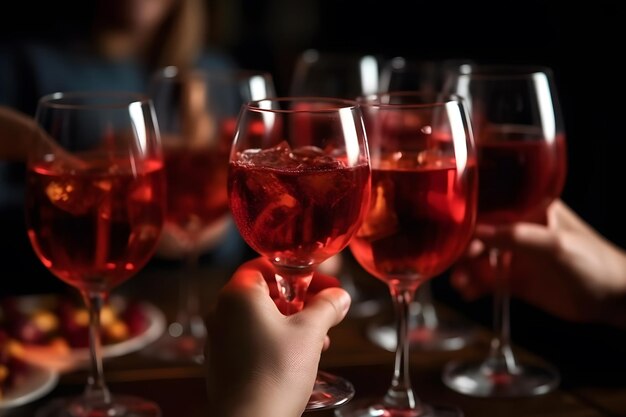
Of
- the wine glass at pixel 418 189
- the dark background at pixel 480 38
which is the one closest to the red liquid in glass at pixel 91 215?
the wine glass at pixel 418 189

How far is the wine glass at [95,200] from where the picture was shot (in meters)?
0.98

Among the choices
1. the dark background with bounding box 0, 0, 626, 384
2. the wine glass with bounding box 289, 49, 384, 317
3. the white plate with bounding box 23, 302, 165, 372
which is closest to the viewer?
the white plate with bounding box 23, 302, 165, 372

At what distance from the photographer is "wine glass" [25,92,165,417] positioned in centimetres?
98

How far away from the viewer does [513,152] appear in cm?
114

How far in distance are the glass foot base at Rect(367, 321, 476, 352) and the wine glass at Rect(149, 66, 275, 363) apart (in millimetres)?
277

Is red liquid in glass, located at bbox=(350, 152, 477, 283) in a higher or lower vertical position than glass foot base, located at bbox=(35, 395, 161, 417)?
higher

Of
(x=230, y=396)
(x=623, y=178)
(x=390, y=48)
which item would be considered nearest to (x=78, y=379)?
(x=230, y=396)

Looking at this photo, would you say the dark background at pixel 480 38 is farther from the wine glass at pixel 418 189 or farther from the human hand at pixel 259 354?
the human hand at pixel 259 354

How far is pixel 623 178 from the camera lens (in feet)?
6.64

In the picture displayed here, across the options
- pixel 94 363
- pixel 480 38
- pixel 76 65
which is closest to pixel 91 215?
pixel 94 363

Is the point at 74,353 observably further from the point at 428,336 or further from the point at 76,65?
the point at 76,65

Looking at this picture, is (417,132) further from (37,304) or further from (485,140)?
(37,304)

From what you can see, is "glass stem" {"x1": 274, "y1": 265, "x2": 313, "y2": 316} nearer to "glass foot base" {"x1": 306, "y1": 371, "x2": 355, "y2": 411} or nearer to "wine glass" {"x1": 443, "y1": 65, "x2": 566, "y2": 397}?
"glass foot base" {"x1": 306, "y1": 371, "x2": 355, "y2": 411}

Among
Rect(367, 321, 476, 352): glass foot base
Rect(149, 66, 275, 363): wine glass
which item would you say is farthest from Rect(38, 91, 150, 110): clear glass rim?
Rect(367, 321, 476, 352): glass foot base
